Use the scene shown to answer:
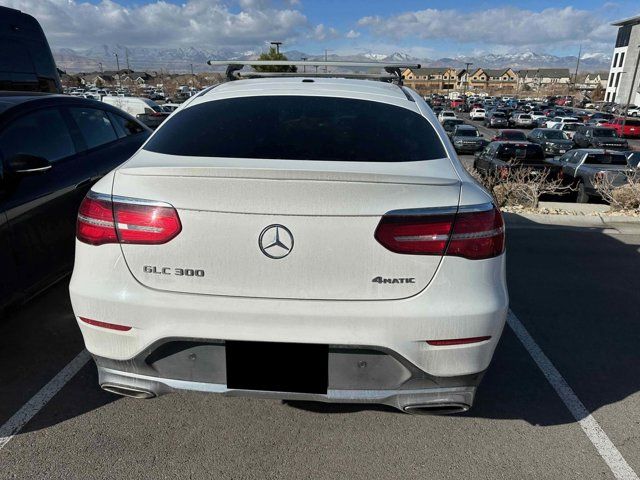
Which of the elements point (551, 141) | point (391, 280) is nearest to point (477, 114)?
point (551, 141)

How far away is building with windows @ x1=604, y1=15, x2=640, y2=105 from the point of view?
218ft

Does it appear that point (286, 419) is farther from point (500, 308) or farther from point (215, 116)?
point (215, 116)

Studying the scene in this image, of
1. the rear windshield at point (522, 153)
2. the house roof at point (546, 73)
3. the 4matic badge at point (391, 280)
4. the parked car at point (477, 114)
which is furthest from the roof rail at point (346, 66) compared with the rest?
the house roof at point (546, 73)

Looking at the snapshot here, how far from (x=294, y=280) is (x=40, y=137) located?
9.29 feet

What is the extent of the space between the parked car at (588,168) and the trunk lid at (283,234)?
10476mm

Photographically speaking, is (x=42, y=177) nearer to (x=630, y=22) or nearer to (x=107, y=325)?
(x=107, y=325)

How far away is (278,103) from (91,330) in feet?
4.97

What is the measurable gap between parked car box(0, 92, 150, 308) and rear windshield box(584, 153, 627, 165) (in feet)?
43.2

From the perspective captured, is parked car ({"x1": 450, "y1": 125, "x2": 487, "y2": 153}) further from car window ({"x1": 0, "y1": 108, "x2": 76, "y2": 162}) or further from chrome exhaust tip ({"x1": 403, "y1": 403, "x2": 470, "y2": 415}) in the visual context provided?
chrome exhaust tip ({"x1": 403, "y1": 403, "x2": 470, "y2": 415})

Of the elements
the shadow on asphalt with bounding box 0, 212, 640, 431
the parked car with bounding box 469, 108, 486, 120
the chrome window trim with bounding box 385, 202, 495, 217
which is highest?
the chrome window trim with bounding box 385, 202, 495, 217

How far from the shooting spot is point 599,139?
90.3 ft

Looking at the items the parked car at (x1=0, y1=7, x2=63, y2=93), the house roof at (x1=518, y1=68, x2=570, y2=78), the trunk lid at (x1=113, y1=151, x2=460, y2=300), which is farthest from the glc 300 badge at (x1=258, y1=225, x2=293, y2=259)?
the house roof at (x1=518, y1=68, x2=570, y2=78)

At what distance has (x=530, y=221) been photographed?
691 cm

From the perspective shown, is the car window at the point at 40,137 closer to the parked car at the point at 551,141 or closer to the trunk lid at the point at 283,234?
the trunk lid at the point at 283,234
